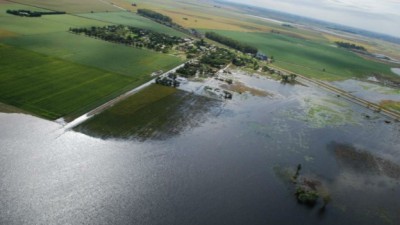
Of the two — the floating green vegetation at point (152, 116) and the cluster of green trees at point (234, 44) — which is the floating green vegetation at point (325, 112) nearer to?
the floating green vegetation at point (152, 116)

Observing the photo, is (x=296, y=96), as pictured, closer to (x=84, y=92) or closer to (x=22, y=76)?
(x=84, y=92)

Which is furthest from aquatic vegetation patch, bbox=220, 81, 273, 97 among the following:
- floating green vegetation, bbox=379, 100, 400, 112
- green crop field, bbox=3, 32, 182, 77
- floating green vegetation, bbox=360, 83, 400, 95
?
floating green vegetation, bbox=360, 83, 400, 95

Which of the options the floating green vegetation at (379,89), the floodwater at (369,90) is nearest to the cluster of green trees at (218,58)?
the floodwater at (369,90)

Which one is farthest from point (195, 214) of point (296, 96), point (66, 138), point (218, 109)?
point (296, 96)

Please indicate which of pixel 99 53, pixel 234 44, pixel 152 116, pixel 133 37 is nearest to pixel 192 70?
pixel 99 53

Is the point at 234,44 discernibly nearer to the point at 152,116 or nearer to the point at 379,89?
the point at 379,89

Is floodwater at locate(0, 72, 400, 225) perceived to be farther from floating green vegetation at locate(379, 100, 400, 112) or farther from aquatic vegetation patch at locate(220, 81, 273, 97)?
floating green vegetation at locate(379, 100, 400, 112)
